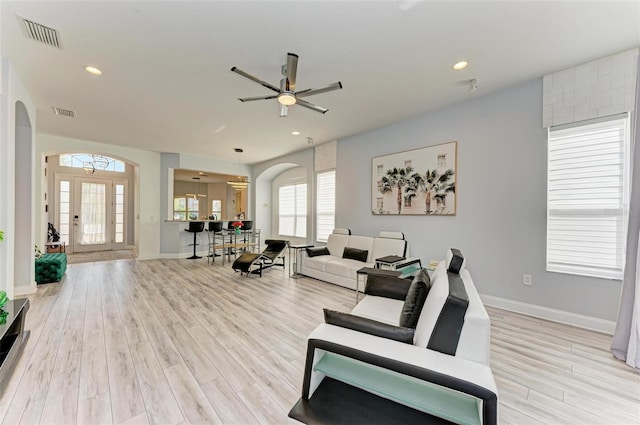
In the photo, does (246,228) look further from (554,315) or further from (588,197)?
(588,197)

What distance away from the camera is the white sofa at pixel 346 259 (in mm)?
4434

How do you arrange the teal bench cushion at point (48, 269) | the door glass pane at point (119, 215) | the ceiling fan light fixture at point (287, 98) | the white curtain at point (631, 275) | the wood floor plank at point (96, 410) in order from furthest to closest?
the door glass pane at point (119, 215) → the teal bench cushion at point (48, 269) → the ceiling fan light fixture at point (287, 98) → the white curtain at point (631, 275) → the wood floor plank at point (96, 410)

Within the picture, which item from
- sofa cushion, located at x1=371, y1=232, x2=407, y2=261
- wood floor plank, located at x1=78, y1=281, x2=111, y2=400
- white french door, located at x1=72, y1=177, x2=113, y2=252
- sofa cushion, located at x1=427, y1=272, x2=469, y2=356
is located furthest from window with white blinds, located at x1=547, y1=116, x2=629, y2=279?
white french door, located at x1=72, y1=177, x2=113, y2=252

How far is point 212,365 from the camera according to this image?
2.17 metres

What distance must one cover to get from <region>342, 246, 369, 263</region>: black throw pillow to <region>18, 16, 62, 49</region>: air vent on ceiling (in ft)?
15.6

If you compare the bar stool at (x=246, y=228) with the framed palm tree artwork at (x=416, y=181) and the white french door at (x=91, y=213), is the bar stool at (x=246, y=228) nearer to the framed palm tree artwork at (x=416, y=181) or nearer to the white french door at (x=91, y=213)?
the framed palm tree artwork at (x=416, y=181)

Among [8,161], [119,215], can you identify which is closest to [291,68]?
[8,161]

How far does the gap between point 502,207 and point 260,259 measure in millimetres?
4470

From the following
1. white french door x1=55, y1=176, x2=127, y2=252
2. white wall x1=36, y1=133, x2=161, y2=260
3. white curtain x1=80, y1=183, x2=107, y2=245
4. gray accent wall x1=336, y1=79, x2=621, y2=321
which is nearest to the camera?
gray accent wall x1=336, y1=79, x2=621, y2=321

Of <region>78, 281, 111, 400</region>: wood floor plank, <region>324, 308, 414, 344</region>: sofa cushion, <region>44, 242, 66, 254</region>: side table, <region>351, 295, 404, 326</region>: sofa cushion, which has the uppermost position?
<region>324, 308, 414, 344</region>: sofa cushion

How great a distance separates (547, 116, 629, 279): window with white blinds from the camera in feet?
9.11

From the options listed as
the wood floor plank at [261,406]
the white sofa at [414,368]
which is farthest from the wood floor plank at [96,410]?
the white sofa at [414,368]

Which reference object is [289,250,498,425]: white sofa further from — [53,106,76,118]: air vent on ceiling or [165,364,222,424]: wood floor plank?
[53,106,76,118]: air vent on ceiling

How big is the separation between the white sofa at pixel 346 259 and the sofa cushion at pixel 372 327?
2706 mm
